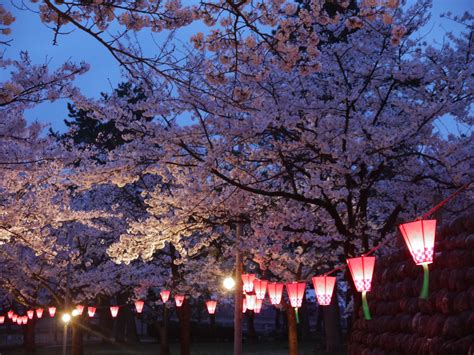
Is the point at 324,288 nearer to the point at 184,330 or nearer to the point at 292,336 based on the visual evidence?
the point at 292,336

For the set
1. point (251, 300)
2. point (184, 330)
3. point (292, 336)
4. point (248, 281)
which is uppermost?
point (248, 281)

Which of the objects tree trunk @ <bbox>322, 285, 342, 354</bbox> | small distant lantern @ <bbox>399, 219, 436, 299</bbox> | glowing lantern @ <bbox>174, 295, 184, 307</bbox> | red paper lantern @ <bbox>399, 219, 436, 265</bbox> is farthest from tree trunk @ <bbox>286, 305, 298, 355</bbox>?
red paper lantern @ <bbox>399, 219, 436, 265</bbox>

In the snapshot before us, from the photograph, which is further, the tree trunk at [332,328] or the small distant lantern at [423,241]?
the tree trunk at [332,328]

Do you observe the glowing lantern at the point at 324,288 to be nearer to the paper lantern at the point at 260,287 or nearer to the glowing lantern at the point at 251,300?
the paper lantern at the point at 260,287

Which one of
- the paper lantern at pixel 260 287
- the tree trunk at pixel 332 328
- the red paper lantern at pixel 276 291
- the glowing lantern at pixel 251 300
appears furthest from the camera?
the tree trunk at pixel 332 328

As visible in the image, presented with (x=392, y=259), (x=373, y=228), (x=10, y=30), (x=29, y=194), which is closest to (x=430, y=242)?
(x=392, y=259)

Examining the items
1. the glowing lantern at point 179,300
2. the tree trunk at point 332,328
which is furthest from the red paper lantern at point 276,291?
the tree trunk at point 332,328

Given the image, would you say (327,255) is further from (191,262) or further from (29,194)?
(29,194)

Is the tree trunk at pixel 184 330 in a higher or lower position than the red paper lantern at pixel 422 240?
lower

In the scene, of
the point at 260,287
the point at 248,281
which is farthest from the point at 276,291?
the point at 248,281

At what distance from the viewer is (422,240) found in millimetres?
7188

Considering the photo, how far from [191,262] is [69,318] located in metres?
6.07

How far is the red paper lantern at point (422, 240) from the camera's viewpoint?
23.5ft

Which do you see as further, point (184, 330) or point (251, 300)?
point (184, 330)
